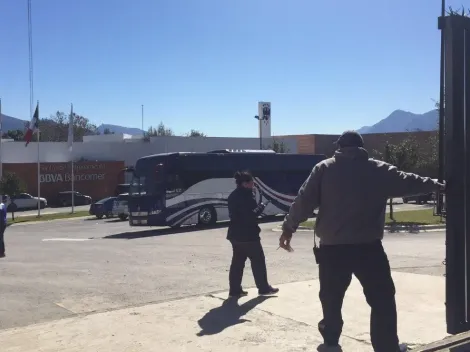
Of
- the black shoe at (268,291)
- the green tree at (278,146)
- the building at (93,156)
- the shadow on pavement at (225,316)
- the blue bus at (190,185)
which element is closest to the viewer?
the shadow on pavement at (225,316)

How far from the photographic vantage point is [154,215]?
24094mm

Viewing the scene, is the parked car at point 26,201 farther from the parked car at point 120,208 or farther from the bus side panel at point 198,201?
the bus side panel at point 198,201

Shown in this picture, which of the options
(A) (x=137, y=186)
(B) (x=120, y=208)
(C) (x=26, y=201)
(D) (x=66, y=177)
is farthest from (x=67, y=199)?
(A) (x=137, y=186)

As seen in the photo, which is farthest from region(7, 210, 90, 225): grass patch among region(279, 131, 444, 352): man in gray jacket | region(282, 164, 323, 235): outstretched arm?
region(279, 131, 444, 352): man in gray jacket

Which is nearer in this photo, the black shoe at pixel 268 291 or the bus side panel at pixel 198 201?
the black shoe at pixel 268 291

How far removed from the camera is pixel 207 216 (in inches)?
1007

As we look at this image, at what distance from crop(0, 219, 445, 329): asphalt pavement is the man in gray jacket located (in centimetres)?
426

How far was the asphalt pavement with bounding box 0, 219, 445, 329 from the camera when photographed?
8383mm

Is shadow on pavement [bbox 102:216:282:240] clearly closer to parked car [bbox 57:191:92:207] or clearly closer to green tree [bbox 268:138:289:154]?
parked car [bbox 57:191:92:207]

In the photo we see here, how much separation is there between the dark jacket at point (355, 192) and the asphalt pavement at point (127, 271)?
432 cm

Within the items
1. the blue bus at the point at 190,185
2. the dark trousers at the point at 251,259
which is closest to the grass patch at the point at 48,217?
the blue bus at the point at 190,185

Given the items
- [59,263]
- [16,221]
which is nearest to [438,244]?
[59,263]

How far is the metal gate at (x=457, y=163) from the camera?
4.66 metres

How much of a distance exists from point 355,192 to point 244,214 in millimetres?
3730
